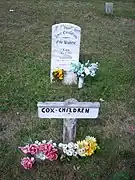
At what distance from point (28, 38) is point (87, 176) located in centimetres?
455

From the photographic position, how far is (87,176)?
13.5ft

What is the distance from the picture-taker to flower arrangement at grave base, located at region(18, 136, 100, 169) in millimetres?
4102

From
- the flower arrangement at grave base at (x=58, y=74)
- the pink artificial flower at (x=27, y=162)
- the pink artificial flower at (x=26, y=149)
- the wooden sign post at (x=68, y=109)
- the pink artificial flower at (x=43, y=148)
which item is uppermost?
the wooden sign post at (x=68, y=109)

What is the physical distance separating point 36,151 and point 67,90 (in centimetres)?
193

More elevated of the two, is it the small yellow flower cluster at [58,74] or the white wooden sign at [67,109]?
the white wooden sign at [67,109]

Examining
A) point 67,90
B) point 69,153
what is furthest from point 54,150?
point 67,90

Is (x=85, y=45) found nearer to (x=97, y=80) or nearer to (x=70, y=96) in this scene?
(x=97, y=80)

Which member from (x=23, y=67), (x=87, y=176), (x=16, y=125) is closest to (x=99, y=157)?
(x=87, y=176)

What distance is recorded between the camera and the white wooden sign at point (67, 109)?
3.99 m

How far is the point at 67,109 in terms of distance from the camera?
4.02 meters

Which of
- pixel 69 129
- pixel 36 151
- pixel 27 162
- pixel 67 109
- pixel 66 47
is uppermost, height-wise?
pixel 66 47

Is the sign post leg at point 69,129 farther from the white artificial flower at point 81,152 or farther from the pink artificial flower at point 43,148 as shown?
the pink artificial flower at point 43,148

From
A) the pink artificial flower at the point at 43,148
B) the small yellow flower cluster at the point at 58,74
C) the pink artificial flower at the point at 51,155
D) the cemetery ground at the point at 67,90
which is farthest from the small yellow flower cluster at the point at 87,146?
the small yellow flower cluster at the point at 58,74

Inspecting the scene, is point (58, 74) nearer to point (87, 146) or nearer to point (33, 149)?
point (87, 146)
